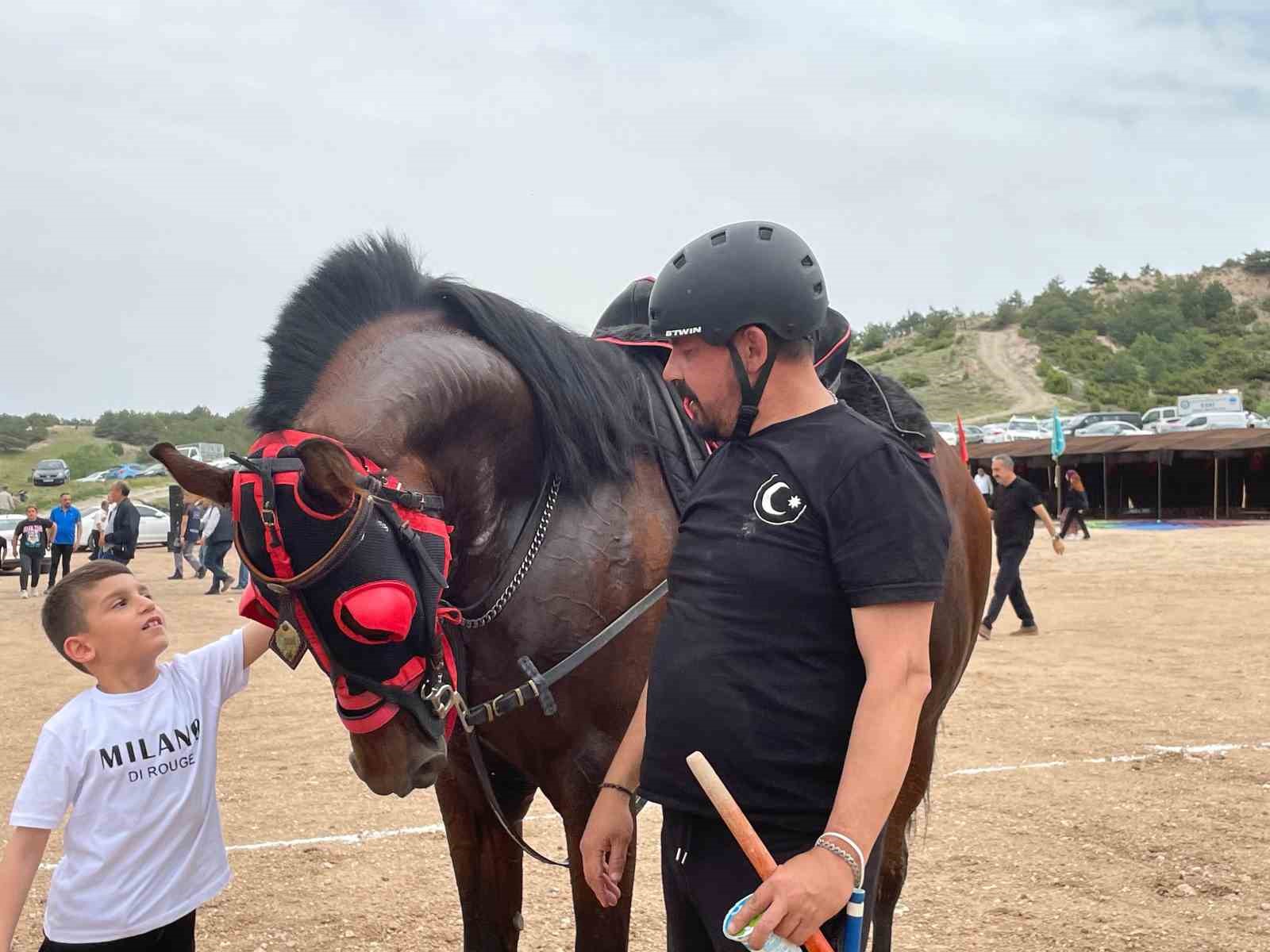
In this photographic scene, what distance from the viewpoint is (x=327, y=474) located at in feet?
7.50

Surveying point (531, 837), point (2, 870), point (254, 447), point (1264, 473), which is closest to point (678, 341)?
point (254, 447)

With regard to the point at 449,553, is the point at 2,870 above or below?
below

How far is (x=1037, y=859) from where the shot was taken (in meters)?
4.81

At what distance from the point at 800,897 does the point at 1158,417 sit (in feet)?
163

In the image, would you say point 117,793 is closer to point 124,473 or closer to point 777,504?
point 777,504

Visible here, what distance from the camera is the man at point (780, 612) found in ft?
5.42

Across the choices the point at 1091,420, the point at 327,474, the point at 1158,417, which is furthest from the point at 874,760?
the point at 1158,417

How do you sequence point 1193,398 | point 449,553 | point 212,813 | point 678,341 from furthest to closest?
point 1193,398
point 212,813
point 449,553
point 678,341

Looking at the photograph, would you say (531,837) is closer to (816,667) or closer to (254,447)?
(254,447)

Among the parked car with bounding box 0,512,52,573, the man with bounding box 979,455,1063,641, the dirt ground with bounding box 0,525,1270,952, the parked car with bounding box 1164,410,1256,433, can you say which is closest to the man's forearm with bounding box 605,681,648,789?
the dirt ground with bounding box 0,525,1270,952

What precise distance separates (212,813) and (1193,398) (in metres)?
46.8

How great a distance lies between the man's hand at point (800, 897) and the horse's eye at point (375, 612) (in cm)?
101

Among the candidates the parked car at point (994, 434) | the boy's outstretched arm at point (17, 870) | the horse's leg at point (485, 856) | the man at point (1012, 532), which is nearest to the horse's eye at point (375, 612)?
the boy's outstretched arm at point (17, 870)

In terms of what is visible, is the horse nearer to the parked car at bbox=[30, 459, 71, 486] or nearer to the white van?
the white van
